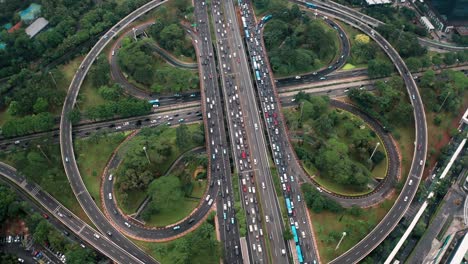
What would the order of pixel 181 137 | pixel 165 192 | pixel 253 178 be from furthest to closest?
pixel 181 137, pixel 253 178, pixel 165 192

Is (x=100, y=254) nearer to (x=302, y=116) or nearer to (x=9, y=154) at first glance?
(x=9, y=154)

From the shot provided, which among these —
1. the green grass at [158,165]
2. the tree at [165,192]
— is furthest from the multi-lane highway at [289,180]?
the tree at [165,192]

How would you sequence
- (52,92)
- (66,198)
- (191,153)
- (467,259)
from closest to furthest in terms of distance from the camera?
(467,259) < (66,198) < (191,153) < (52,92)

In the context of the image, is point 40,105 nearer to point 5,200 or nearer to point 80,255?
point 5,200

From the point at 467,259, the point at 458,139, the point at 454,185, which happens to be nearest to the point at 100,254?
the point at 467,259

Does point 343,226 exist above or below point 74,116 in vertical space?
below

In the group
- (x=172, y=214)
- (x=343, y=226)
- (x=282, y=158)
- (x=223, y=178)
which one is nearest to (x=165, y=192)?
(x=172, y=214)

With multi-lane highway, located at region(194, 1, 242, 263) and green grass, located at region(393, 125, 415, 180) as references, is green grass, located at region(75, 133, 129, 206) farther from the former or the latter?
green grass, located at region(393, 125, 415, 180)
